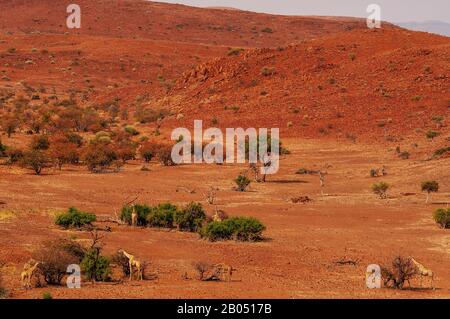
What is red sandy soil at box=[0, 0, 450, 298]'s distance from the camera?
17.7 m

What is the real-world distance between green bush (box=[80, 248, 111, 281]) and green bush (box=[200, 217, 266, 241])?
18.6 ft

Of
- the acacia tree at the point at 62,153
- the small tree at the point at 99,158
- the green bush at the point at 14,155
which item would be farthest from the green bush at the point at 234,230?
the green bush at the point at 14,155

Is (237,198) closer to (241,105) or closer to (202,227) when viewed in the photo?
(202,227)

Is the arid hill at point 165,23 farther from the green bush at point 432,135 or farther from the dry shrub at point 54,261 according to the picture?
the dry shrub at point 54,261

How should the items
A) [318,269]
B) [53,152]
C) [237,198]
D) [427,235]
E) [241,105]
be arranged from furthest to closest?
[241,105] → [53,152] → [237,198] → [427,235] → [318,269]

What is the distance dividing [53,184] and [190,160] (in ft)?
36.5

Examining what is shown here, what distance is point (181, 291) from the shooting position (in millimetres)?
14391

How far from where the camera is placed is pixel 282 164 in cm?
3972

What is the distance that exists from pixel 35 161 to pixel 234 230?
14.9m

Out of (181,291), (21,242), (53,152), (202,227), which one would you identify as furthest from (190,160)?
(181,291)

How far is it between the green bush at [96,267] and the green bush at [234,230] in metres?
5.66

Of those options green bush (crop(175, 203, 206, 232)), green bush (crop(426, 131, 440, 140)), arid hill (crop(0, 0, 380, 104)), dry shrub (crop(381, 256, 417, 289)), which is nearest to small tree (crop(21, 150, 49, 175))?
green bush (crop(175, 203, 206, 232))

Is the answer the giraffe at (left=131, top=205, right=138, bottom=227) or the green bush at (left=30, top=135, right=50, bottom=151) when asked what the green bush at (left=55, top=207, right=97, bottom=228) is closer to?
the giraffe at (left=131, top=205, right=138, bottom=227)

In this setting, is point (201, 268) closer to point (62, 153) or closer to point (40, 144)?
point (62, 153)
